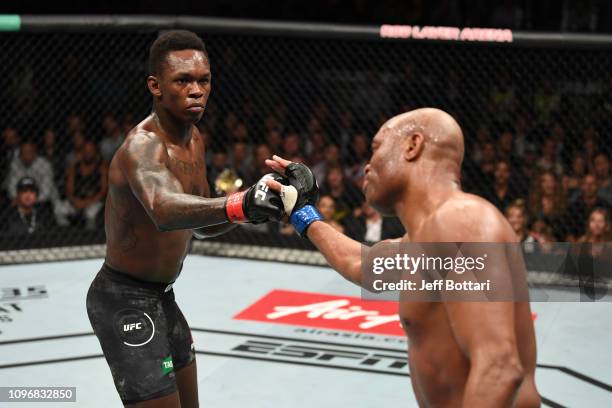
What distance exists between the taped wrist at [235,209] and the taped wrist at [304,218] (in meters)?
0.15

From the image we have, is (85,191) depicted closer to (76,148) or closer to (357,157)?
(76,148)

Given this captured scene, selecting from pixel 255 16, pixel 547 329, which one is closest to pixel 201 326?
pixel 547 329

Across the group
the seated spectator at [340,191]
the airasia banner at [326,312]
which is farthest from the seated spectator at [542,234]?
the seated spectator at [340,191]

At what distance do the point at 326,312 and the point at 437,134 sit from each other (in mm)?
3182

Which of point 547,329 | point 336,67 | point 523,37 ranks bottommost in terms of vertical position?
point 547,329

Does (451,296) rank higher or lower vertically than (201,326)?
higher

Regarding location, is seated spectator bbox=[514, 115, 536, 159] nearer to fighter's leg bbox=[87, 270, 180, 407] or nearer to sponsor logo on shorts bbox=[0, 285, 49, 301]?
sponsor logo on shorts bbox=[0, 285, 49, 301]

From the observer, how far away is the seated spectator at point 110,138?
7082mm

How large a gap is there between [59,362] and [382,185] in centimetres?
280

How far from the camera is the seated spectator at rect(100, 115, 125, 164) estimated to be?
23.2 feet

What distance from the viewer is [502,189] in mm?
6254

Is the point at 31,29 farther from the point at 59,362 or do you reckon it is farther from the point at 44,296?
the point at 59,362

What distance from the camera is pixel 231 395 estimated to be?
4.01 meters

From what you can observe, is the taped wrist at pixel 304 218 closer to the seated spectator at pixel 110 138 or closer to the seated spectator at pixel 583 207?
the seated spectator at pixel 583 207
